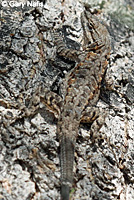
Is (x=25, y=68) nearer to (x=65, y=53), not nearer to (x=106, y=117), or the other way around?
(x=65, y=53)

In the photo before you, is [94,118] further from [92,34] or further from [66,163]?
[92,34]

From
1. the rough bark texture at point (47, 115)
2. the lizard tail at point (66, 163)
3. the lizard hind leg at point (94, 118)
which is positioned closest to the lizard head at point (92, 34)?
the rough bark texture at point (47, 115)

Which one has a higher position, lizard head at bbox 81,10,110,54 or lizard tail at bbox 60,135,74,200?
lizard head at bbox 81,10,110,54

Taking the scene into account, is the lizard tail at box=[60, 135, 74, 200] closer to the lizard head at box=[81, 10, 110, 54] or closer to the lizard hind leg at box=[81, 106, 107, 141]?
the lizard hind leg at box=[81, 106, 107, 141]

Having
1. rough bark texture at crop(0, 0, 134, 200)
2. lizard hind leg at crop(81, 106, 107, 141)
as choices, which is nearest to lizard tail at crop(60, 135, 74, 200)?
rough bark texture at crop(0, 0, 134, 200)

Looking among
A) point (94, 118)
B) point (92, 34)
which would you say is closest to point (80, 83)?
point (94, 118)

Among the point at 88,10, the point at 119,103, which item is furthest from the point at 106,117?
the point at 88,10

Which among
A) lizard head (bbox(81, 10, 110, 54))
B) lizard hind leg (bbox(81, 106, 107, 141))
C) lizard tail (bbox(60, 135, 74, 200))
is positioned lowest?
lizard tail (bbox(60, 135, 74, 200))
